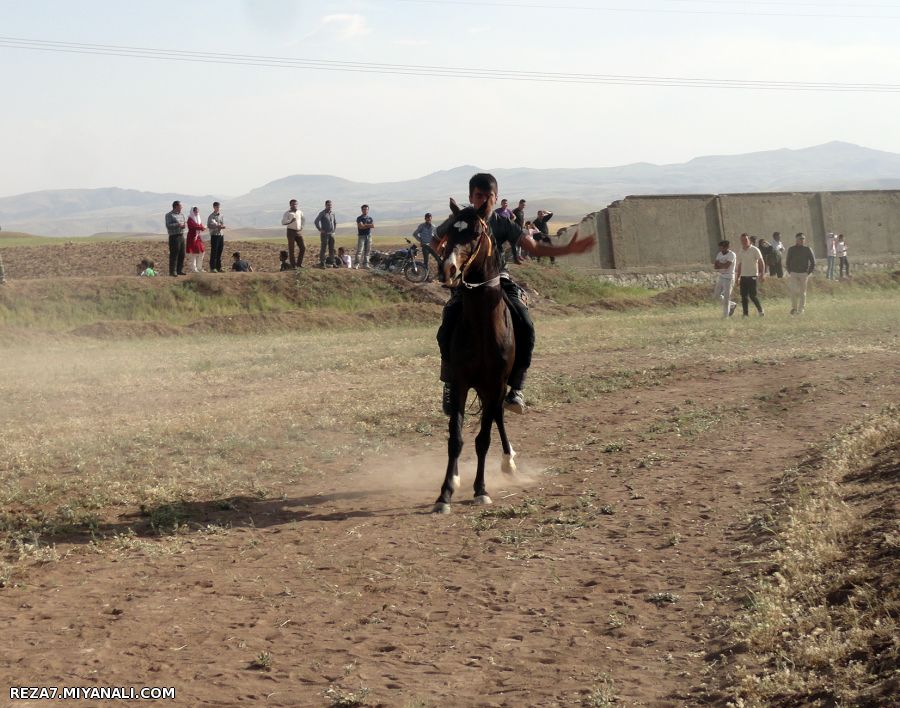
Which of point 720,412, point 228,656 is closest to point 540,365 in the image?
point 720,412

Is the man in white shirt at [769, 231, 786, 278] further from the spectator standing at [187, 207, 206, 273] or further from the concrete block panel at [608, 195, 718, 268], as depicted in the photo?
the spectator standing at [187, 207, 206, 273]

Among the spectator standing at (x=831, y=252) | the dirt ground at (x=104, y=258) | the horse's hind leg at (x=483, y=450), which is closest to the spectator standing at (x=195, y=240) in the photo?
the dirt ground at (x=104, y=258)

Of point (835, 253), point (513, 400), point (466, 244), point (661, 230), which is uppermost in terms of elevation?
point (661, 230)

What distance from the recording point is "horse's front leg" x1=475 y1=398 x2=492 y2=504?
9628 millimetres

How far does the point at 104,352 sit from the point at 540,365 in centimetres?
989

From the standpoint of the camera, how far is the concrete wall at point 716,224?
38.8 meters

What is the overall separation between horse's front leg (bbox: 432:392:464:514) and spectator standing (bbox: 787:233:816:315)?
1820 cm

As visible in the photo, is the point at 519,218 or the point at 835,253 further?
the point at 835,253

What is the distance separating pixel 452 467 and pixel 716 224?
3276 cm

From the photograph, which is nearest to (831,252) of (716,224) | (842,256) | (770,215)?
(842,256)

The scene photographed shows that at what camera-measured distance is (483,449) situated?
991cm

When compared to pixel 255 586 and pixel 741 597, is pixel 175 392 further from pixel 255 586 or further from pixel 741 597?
pixel 741 597

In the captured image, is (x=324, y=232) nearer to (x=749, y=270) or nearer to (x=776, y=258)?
(x=749, y=270)

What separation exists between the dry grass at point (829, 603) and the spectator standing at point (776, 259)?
99.6 feet
